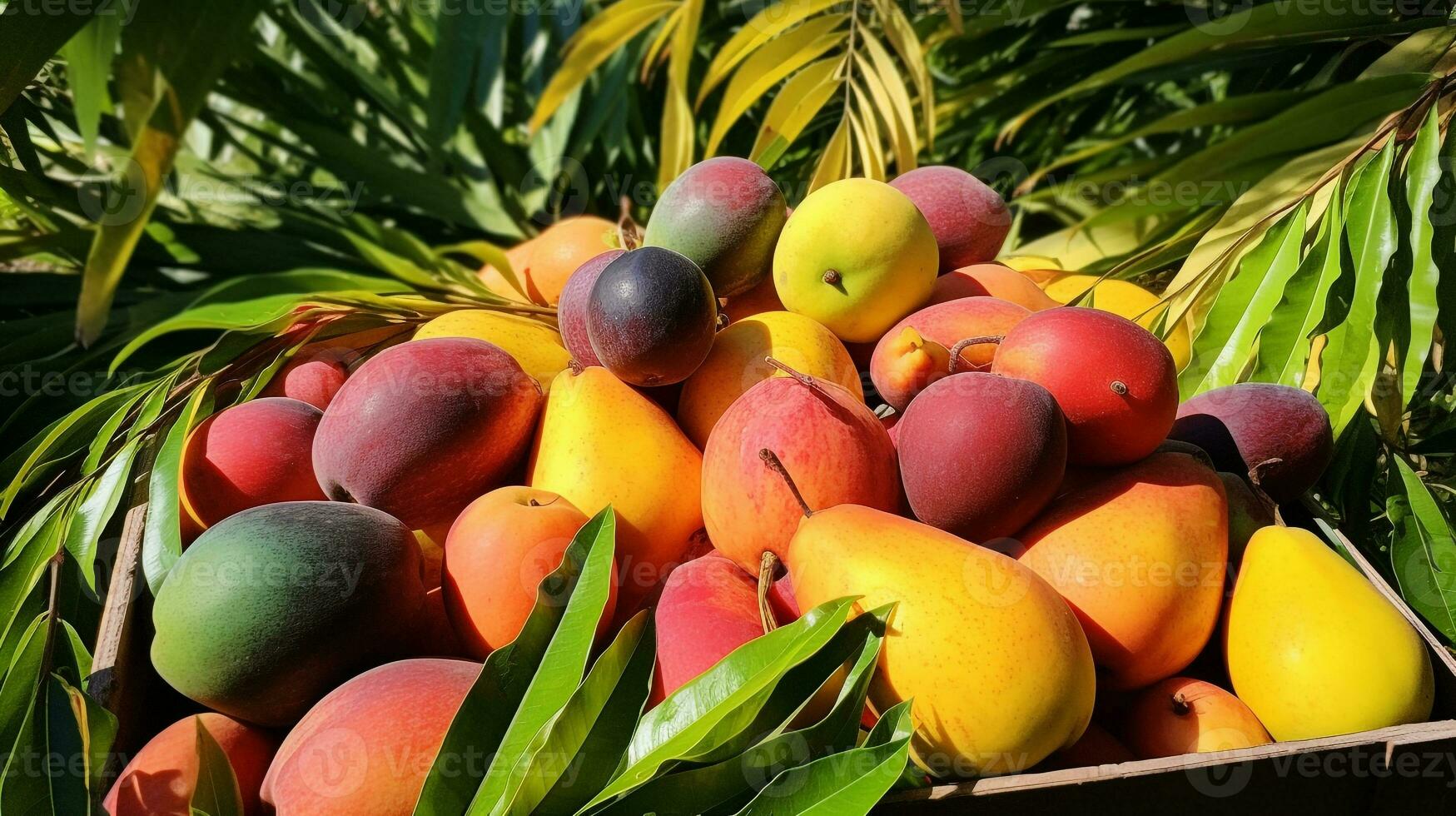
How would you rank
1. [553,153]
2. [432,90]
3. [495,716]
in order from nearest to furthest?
[495,716]
[432,90]
[553,153]

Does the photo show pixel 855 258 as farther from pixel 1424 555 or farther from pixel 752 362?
pixel 1424 555

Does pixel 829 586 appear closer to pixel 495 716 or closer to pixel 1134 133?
pixel 495 716

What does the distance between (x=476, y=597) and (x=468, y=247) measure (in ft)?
2.04

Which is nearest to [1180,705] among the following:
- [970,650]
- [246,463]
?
[970,650]

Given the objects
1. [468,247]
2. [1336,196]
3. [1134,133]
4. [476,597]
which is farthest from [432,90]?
[1336,196]

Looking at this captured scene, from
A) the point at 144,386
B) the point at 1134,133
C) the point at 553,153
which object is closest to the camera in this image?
the point at 144,386

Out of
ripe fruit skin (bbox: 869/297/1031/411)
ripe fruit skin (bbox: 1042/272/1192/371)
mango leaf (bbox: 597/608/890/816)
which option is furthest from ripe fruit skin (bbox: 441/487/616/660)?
ripe fruit skin (bbox: 1042/272/1192/371)

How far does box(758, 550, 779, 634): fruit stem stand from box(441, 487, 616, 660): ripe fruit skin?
134mm

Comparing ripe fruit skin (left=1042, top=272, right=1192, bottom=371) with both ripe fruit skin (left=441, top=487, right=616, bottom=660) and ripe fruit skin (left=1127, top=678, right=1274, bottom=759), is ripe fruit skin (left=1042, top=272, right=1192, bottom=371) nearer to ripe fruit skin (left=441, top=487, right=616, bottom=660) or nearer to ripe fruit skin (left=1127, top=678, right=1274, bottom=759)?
ripe fruit skin (left=1127, top=678, right=1274, bottom=759)

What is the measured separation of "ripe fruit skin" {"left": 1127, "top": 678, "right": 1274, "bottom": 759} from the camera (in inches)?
29.2

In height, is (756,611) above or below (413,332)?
below

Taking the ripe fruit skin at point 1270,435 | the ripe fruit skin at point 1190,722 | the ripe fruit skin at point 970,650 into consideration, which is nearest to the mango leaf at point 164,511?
the ripe fruit skin at point 970,650

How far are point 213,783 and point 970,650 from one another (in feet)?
1.73

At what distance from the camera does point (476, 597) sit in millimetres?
832
